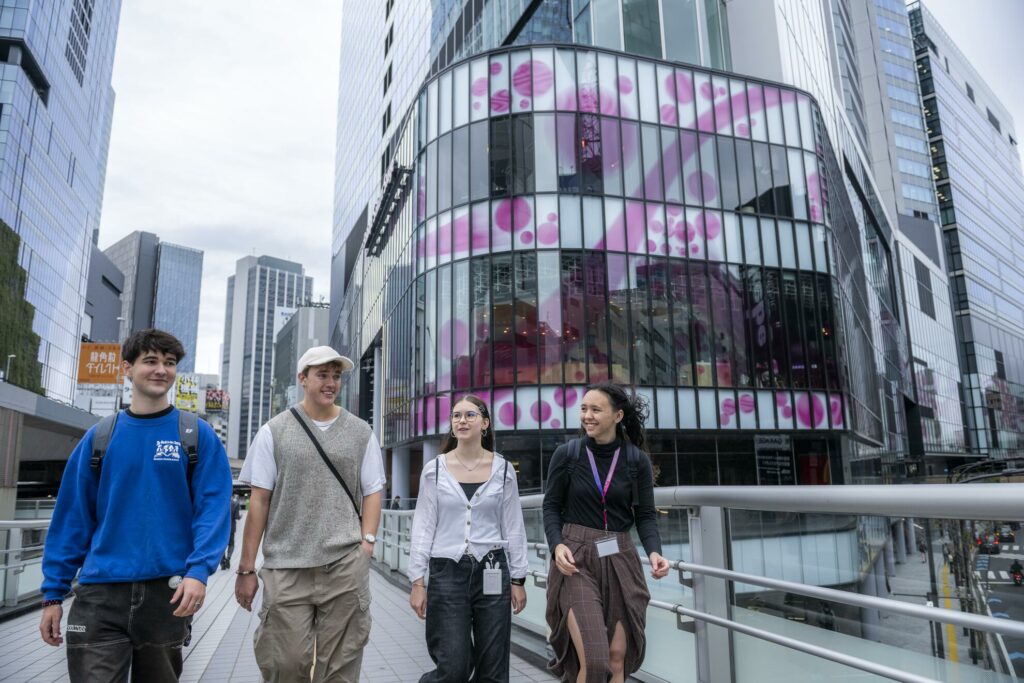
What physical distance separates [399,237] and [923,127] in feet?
265

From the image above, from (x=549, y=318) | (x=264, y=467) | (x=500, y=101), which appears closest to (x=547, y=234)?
(x=549, y=318)

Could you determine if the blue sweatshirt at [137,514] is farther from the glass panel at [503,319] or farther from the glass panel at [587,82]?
the glass panel at [587,82]

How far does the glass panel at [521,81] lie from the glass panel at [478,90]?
101 centimetres

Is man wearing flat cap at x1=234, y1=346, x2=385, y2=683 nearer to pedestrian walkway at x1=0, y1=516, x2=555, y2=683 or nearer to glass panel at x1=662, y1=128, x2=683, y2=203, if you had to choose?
pedestrian walkway at x1=0, y1=516, x2=555, y2=683

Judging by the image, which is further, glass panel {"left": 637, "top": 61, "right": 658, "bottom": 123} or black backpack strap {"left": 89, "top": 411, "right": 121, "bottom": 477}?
glass panel {"left": 637, "top": 61, "right": 658, "bottom": 123}

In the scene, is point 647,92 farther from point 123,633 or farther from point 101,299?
point 101,299

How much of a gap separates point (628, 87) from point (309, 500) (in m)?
23.8

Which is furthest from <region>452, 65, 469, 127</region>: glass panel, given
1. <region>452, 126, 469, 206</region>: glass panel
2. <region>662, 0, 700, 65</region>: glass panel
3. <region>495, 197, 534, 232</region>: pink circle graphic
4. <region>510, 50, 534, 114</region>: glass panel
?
<region>662, 0, 700, 65</region>: glass panel

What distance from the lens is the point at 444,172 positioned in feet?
81.9

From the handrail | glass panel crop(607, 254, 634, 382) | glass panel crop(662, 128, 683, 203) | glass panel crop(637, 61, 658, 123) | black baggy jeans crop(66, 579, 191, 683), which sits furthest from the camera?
glass panel crop(637, 61, 658, 123)

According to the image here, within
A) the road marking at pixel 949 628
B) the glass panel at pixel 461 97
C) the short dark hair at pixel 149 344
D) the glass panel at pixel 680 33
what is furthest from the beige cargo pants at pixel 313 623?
the glass panel at pixel 680 33

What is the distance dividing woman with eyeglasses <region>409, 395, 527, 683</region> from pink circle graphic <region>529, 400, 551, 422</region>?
1787 centimetres

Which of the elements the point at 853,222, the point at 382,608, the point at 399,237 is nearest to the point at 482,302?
the point at 399,237

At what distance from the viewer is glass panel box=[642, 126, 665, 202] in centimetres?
2375
